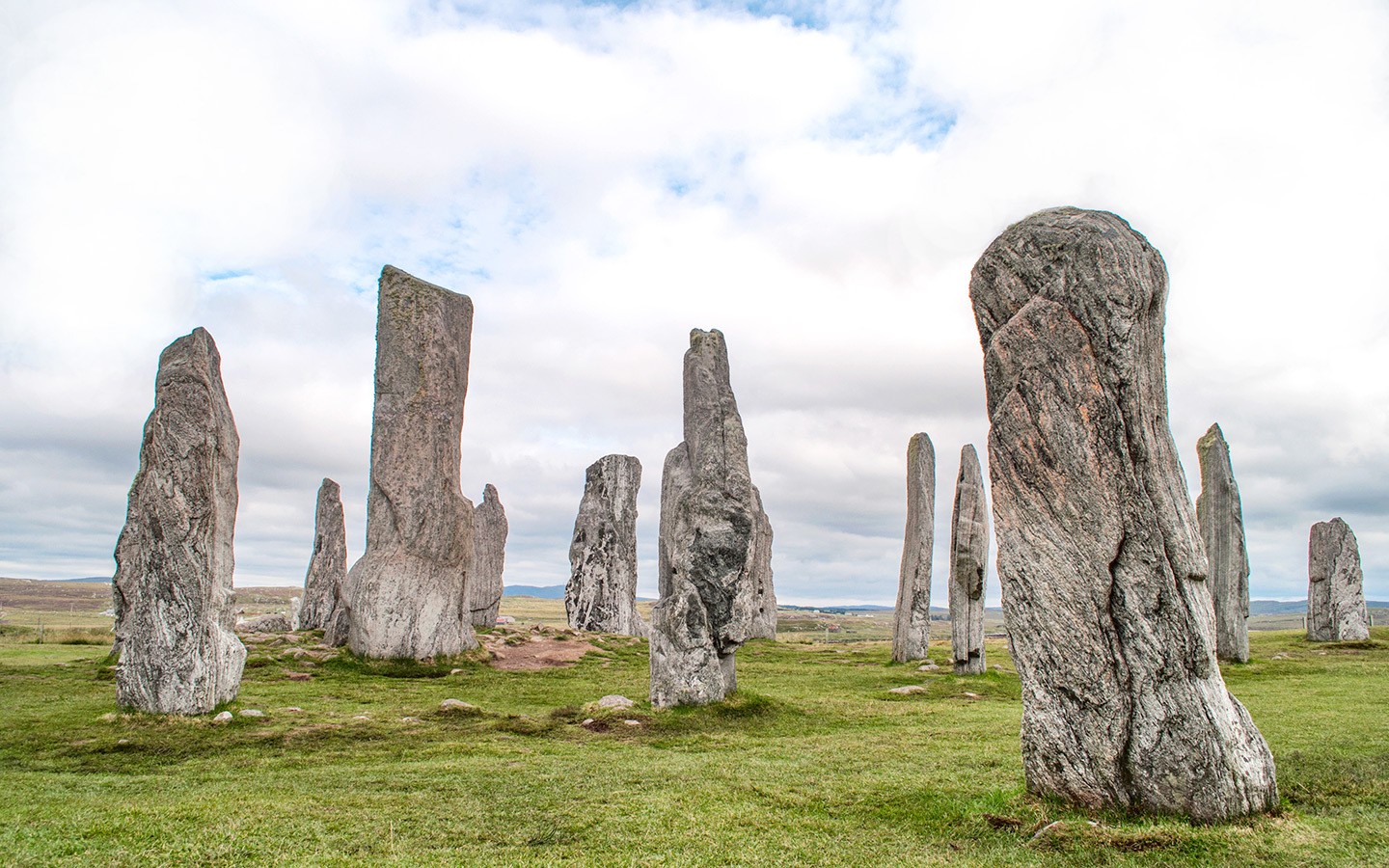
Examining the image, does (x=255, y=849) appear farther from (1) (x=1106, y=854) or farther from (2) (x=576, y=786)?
(1) (x=1106, y=854)

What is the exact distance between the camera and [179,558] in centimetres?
1153

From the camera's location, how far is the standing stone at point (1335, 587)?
86.9 feet

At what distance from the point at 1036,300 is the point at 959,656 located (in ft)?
44.3

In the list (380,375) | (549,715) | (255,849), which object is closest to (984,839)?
(255,849)

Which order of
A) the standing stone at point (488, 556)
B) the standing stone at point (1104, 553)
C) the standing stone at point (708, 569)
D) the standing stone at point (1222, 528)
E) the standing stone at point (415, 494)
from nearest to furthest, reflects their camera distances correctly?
A: the standing stone at point (1104, 553), the standing stone at point (708, 569), the standing stone at point (415, 494), the standing stone at point (1222, 528), the standing stone at point (488, 556)

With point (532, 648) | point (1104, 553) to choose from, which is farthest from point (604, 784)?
point (532, 648)

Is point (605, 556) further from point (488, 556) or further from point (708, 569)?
point (708, 569)

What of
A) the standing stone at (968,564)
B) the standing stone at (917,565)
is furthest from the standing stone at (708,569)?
the standing stone at (917,565)

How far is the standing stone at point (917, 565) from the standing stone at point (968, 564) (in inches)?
82.4

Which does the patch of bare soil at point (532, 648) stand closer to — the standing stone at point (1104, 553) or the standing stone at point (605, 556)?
the standing stone at point (605, 556)

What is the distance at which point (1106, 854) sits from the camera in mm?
5895

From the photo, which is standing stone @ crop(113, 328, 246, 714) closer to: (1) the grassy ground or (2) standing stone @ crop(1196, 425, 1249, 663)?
(1) the grassy ground

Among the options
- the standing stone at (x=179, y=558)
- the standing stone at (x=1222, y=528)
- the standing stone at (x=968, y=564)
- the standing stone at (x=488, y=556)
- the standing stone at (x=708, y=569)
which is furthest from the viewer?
the standing stone at (x=488, y=556)

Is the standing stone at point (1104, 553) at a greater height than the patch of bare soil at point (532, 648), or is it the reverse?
the standing stone at point (1104, 553)
